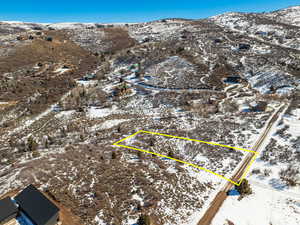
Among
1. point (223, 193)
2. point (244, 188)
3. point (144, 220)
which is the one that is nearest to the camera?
point (144, 220)

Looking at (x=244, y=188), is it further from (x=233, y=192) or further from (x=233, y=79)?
(x=233, y=79)

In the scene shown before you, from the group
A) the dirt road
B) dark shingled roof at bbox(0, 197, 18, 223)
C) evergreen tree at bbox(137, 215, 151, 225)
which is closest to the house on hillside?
the dirt road

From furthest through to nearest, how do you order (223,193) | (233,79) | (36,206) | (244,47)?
(244,47) < (233,79) < (223,193) < (36,206)

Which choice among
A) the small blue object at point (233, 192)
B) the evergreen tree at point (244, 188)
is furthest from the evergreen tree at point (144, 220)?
the evergreen tree at point (244, 188)

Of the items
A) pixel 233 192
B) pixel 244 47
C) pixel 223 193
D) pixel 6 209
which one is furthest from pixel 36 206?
pixel 244 47

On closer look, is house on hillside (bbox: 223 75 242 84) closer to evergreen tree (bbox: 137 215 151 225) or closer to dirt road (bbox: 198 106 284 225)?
dirt road (bbox: 198 106 284 225)

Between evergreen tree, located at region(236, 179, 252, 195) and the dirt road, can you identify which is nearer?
the dirt road
